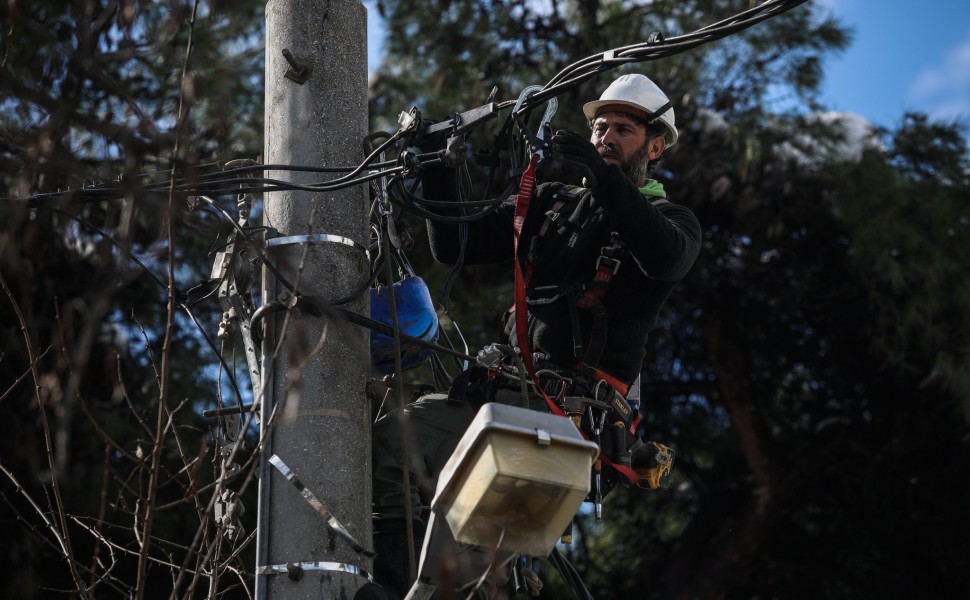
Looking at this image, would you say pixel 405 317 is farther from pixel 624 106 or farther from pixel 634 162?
pixel 624 106

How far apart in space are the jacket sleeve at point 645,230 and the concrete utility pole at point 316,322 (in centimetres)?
78


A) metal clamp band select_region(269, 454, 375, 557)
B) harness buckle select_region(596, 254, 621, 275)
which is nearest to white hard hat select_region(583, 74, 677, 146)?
harness buckle select_region(596, 254, 621, 275)

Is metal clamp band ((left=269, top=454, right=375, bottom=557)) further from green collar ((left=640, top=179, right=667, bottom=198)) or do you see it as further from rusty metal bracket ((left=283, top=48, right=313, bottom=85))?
green collar ((left=640, top=179, right=667, bottom=198))

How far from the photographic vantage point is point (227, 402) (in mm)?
8508

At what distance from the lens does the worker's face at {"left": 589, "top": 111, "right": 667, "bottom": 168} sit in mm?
4926

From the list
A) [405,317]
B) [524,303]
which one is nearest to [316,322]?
[405,317]

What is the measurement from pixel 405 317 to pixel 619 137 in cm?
124

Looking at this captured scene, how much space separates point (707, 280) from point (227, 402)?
13.5 ft

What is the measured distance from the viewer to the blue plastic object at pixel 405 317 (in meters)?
4.22

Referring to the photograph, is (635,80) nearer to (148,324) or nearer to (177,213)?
(177,213)

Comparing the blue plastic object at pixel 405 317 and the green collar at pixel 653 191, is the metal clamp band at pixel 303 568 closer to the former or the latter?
the blue plastic object at pixel 405 317

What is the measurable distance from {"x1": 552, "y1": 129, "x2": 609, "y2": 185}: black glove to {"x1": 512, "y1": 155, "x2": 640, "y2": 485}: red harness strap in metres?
0.12

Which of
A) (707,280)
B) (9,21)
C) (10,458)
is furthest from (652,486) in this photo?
(707,280)

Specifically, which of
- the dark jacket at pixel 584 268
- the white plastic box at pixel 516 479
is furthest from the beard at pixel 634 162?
the white plastic box at pixel 516 479
